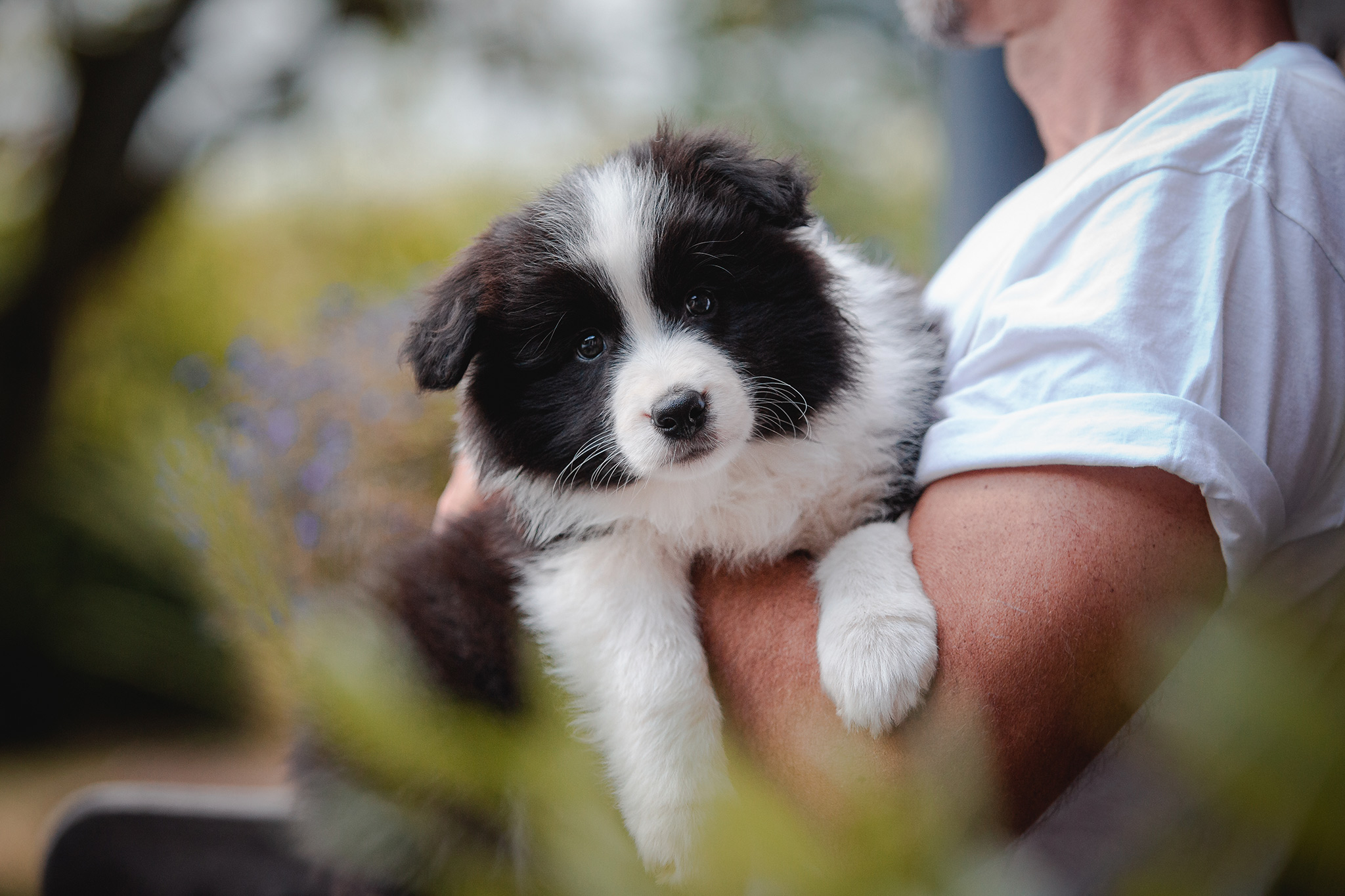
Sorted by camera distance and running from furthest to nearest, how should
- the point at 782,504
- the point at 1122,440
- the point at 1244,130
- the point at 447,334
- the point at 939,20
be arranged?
the point at 939,20, the point at 782,504, the point at 447,334, the point at 1244,130, the point at 1122,440

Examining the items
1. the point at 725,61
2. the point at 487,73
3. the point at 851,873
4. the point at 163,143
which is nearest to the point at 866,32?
the point at 725,61

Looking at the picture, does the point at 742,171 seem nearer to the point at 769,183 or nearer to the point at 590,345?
the point at 769,183

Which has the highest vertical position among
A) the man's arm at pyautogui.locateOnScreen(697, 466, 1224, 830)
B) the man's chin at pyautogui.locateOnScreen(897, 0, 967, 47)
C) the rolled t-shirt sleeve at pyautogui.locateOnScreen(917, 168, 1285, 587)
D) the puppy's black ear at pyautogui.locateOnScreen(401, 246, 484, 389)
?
the man's chin at pyautogui.locateOnScreen(897, 0, 967, 47)

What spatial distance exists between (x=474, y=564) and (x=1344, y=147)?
1.65 meters

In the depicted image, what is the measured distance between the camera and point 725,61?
210 inches

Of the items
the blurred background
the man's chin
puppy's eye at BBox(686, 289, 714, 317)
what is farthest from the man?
the blurred background

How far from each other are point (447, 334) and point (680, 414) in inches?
16.2

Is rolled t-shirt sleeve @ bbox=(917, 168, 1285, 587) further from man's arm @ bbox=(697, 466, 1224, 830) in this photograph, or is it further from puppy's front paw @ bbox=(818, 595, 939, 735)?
puppy's front paw @ bbox=(818, 595, 939, 735)

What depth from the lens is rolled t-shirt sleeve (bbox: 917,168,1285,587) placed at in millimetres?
1169

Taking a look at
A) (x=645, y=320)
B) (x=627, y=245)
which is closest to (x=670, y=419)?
(x=645, y=320)

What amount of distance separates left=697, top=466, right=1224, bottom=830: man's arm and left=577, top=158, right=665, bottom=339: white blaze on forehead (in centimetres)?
59

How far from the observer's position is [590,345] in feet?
5.00

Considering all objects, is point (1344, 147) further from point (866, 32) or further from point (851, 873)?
point (866, 32)

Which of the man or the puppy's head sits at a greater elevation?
the puppy's head
